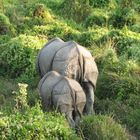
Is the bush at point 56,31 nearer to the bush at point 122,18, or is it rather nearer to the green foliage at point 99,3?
the bush at point 122,18

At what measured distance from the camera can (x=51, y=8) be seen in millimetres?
21641

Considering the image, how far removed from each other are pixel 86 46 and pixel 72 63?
17.5ft

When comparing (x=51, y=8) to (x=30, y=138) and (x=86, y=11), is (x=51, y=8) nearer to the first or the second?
(x=86, y=11)

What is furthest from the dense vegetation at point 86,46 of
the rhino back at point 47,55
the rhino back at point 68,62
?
the rhino back at point 68,62

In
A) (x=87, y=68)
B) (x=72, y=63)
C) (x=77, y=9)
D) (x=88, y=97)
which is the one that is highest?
(x=72, y=63)

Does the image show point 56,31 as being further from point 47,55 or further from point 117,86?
point 47,55

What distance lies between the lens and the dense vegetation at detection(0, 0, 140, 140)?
331 inches

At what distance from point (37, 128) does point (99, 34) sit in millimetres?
7577

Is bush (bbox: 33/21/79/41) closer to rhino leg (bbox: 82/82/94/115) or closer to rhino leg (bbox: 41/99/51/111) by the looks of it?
rhino leg (bbox: 82/82/94/115)

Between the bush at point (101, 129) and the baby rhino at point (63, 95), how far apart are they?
22 centimetres

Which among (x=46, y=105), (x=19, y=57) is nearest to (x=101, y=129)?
(x=46, y=105)

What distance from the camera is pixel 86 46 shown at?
48.8ft

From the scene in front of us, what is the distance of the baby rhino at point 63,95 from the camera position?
9172mm

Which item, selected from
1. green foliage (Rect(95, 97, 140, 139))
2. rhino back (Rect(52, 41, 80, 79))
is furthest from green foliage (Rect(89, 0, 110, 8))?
rhino back (Rect(52, 41, 80, 79))
